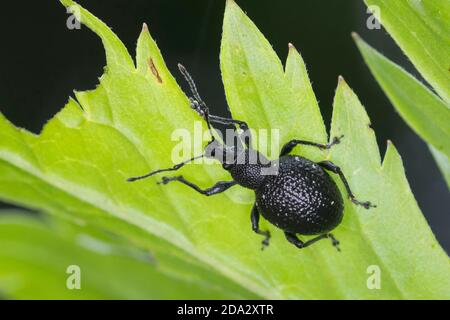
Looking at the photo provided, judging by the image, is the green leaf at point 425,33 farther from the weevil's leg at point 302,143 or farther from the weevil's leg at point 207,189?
the weevil's leg at point 207,189

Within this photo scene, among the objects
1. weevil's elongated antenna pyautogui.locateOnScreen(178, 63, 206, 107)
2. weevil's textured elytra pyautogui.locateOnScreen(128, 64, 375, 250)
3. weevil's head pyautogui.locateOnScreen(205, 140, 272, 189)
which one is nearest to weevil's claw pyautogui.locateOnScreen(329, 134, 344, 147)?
weevil's textured elytra pyautogui.locateOnScreen(128, 64, 375, 250)

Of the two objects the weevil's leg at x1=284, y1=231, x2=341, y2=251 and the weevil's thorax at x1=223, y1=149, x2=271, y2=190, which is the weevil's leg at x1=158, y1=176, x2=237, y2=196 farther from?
the weevil's leg at x1=284, y1=231, x2=341, y2=251

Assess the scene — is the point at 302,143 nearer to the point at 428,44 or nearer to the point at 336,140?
the point at 336,140

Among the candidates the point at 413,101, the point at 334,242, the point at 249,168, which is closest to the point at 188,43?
the point at 249,168

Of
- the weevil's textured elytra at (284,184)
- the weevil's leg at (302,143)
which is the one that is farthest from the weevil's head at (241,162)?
the weevil's leg at (302,143)

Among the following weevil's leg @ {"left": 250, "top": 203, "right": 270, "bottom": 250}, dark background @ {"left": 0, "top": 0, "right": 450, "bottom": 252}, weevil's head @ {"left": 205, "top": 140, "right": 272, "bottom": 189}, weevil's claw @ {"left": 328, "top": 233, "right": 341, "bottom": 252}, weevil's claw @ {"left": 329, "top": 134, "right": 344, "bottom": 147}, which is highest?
dark background @ {"left": 0, "top": 0, "right": 450, "bottom": 252}

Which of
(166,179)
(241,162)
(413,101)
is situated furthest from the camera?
(241,162)
